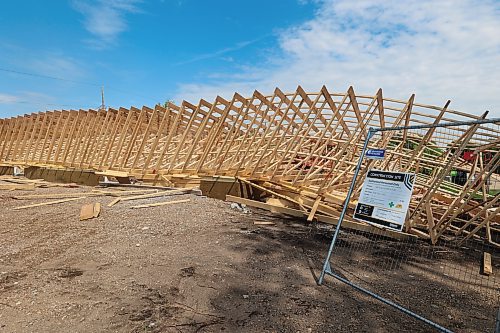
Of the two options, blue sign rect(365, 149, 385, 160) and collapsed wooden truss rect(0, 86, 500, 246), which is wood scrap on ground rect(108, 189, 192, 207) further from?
blue sign rect(365, 149, 385, 160)

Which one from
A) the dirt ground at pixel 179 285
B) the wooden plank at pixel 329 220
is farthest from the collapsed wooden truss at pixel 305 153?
the dirt ground at pixel 179 285

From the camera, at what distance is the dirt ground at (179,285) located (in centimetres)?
362

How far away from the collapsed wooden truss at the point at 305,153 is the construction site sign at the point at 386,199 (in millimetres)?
1955

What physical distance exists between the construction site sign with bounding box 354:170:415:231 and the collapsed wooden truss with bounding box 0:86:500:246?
6.42 ft

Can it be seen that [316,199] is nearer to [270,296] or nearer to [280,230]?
[280,230]

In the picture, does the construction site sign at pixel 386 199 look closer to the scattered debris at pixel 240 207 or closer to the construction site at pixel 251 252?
the construction site at pixel 251 252

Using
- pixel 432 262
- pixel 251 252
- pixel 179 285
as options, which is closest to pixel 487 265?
pixel 432 262

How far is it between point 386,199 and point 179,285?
10.1 ft

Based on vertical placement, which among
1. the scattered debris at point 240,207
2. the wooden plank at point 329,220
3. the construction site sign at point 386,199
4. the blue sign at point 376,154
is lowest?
the scattered debris at point 240,207

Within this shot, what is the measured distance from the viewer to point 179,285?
4531 mm

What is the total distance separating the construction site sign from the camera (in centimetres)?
425

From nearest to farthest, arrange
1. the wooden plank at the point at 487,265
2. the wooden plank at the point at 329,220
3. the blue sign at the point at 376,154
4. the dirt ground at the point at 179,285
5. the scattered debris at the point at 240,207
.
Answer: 1. the dirt ground at the point at 179,285
2. the blue sign at the point at 376,154
3. the wooden plank at the point at 487,265
4. the wooden plank at the point at 329,220
5. the scattered debris at the point at 240,207

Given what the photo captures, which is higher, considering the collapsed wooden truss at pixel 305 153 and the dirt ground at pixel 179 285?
the collapsed wooden truss at pixel 305 153

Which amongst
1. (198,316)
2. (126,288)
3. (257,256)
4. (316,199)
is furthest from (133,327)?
(316,199)
